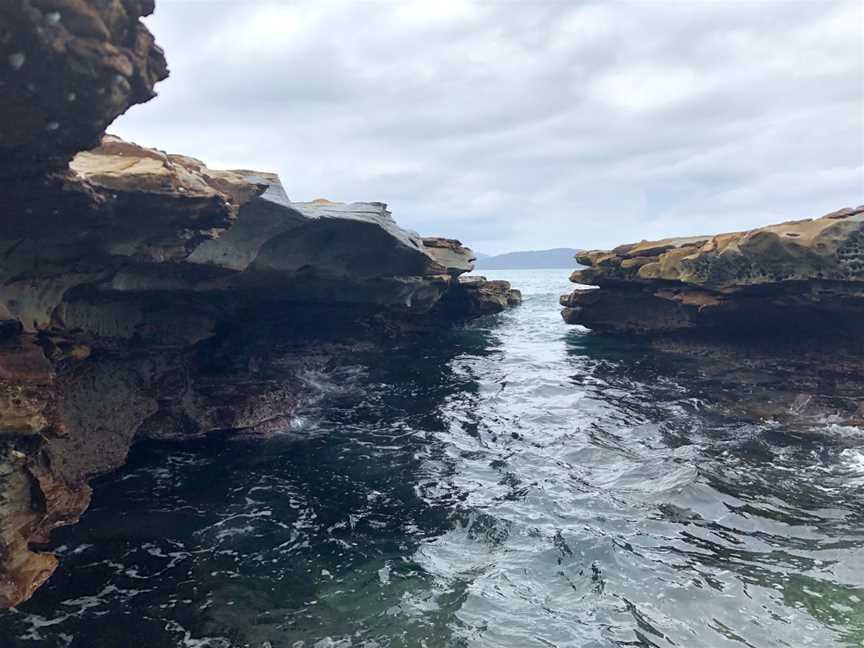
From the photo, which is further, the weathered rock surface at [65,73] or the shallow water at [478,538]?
the shallow water at [478,538]

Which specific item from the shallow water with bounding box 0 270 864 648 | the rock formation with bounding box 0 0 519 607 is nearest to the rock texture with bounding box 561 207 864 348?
the shallow water with bounding box 0 270 864 648

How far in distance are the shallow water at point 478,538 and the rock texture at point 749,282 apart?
403 cm

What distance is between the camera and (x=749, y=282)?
733 inches

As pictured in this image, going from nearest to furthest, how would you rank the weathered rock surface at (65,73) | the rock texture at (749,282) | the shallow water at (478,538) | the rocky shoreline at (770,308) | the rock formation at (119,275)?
the weathered rock surface at (65,73)
the rock formation at (119,275)
the shallow water at (478,538)
the rocky shoreline at (770,308)
the rock texture at (749,282)

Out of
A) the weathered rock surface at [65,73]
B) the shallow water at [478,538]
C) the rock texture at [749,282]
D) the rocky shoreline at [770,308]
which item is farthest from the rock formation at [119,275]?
the rocky shoreline at [770,308]

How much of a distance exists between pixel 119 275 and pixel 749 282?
56.5 ft

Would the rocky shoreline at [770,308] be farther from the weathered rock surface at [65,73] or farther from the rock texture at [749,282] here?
the weathered rock surface at [65,73]

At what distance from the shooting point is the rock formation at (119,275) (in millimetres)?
6539

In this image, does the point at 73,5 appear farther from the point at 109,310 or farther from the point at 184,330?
the point at 184,330

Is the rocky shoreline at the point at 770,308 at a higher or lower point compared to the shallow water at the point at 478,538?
higher

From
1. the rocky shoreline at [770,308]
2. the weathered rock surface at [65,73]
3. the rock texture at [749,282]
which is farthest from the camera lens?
the rock texture at [749,282]

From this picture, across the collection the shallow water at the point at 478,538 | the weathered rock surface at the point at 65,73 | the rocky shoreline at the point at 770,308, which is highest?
the weathered rock surface at the point at 65,73

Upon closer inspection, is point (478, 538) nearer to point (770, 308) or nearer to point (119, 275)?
point (119, 275)

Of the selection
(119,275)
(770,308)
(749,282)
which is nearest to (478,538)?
(119,275)
